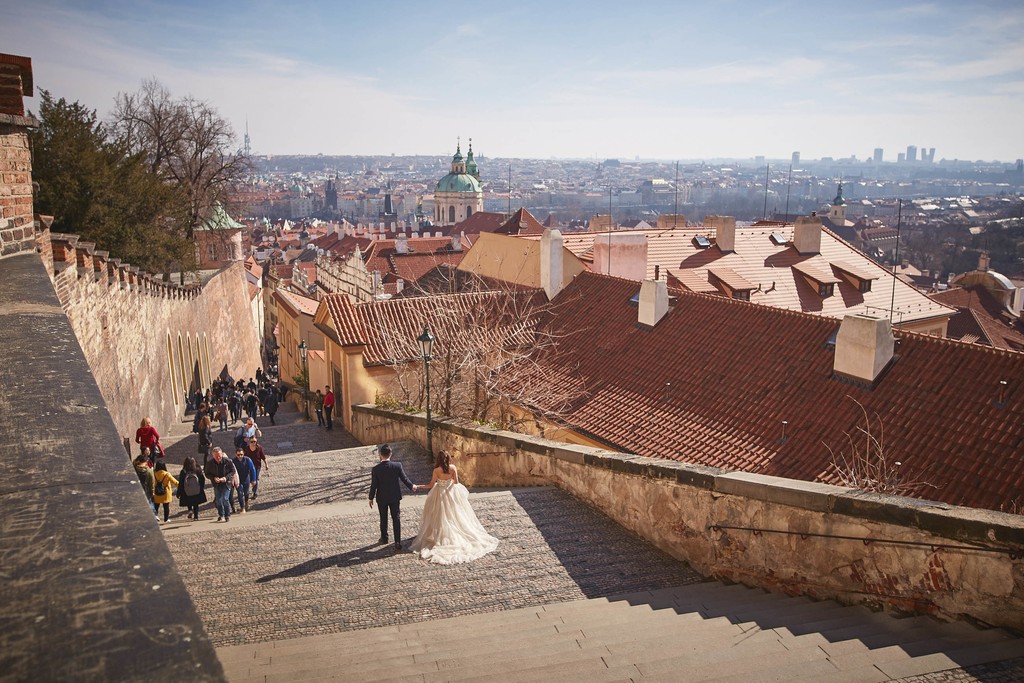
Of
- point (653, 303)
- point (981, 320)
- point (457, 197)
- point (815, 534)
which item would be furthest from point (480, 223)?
point (815, 534)

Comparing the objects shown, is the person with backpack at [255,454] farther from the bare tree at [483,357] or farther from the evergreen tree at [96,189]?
the evergreen tree at [96,189]

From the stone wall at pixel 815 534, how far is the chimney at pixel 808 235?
21.8 m

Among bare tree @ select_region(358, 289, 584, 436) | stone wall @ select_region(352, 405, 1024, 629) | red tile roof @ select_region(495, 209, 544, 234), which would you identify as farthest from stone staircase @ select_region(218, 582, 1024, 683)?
Answer: red tile roof @ select_region(495, 209, 544, 234)

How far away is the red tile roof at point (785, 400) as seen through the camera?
36.1 feet

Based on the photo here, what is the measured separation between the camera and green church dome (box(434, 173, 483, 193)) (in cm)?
12950

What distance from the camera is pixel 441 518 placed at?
802cm

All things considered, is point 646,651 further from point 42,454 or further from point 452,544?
point 42,454

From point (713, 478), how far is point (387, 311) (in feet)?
47.3

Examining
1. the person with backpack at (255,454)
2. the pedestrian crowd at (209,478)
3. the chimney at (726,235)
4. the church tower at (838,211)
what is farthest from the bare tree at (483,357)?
the church tower at (838,211)

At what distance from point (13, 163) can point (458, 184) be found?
124705 mm

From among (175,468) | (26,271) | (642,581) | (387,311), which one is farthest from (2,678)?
(387,311)

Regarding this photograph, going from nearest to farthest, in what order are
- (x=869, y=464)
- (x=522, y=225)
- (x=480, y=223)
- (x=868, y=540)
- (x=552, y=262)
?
(x=868, y=540) < (x=869, y=464) < (x=552, y=262) < (x=522, y=225) < (x=480, y=223)

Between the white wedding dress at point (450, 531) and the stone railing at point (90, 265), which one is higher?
the stone railing at point (90, 265)

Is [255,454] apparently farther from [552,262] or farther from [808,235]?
[808,235]
